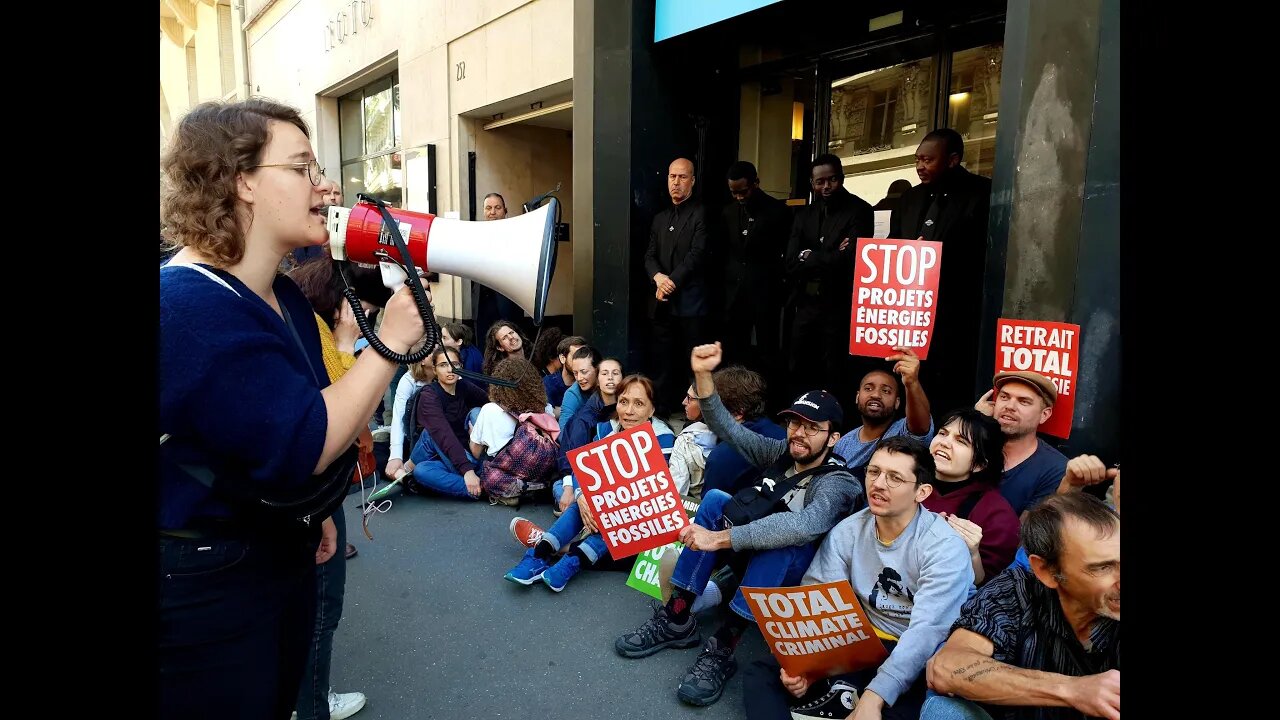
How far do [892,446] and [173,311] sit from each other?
2193 mm

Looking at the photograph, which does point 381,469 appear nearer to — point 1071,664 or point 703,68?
point 703,68

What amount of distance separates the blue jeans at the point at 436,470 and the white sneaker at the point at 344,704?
7.45 ft

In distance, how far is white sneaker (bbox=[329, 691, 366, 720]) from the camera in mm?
2736

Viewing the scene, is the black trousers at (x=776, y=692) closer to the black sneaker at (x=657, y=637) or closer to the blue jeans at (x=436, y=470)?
the black sneaker at (x=657, y=637)

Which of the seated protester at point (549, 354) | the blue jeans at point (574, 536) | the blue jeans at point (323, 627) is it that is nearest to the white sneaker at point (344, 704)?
the blue jeans at point (323, 627)

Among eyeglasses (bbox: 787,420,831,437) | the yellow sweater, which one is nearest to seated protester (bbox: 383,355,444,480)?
eyeglasses (bbox: 787,420,831,437)

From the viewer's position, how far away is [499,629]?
338 cm

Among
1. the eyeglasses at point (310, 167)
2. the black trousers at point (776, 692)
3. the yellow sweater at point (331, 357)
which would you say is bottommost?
the black trousers at point (776, 692)

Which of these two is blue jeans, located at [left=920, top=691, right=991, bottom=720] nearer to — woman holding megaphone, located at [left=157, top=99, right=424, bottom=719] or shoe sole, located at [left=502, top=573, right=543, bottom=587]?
woman holding megaphone, located at [left=157, top=99, right=424, bottom=719]

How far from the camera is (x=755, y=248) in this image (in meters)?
5.66

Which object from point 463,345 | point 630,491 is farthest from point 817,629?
point 463,345

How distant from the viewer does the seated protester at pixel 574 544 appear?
3795 mm
